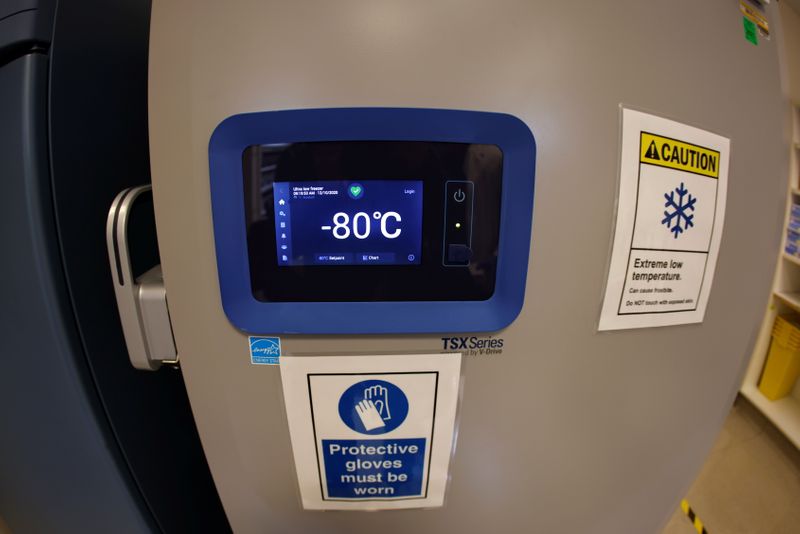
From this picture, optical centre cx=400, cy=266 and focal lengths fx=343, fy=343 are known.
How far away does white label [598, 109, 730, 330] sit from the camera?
47 cm

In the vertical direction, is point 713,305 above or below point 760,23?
below

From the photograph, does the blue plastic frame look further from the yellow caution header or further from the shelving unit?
the shelving unit

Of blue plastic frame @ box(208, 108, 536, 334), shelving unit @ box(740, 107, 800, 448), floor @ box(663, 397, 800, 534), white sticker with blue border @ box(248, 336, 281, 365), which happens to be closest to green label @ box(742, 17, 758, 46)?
blue plastic frame @ box(208, 108, 536, 334)

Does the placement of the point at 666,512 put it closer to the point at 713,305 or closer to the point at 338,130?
the point at 713,305

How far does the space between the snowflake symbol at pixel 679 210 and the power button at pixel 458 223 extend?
0.94 ft

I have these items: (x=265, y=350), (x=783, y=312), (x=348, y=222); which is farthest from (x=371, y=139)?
(x=783, y=312)

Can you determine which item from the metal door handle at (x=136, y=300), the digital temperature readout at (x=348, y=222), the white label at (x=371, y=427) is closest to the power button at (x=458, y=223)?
the digital temperature readout at (x=348, y=222)

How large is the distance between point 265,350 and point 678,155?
2.13 feet

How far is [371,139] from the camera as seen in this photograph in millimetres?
433

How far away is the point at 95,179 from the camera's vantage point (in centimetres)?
58

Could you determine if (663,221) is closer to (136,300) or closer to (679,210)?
(679,210)

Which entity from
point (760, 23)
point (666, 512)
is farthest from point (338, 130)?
point (666, 512)

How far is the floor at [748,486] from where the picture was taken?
165 centimetres

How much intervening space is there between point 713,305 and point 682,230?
0.18 m
